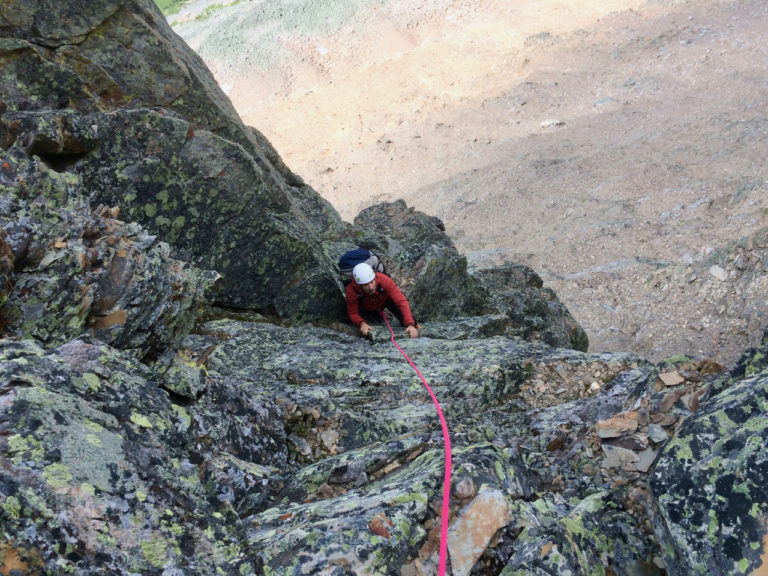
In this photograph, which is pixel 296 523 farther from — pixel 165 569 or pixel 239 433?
pixel 239 433

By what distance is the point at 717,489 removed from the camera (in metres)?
3.94

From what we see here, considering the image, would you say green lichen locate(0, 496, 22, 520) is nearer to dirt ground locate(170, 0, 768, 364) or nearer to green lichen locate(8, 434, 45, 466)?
green lichen locate(8, 434, 45, 466)

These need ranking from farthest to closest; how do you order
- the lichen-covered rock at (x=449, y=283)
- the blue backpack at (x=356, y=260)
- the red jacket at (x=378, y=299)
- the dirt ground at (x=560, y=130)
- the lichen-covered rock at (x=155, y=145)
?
the dirt ground at (x=560, y=130), the lichen-covered rock at (x=449, y=283), the blue backpack at (x=356, y=260), the red jacket at (x=378, y=299), the lichen-covered rock at (x=155, y=145)

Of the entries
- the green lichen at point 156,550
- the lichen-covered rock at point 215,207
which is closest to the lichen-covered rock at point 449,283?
the lichen-covered rock at point 215,207

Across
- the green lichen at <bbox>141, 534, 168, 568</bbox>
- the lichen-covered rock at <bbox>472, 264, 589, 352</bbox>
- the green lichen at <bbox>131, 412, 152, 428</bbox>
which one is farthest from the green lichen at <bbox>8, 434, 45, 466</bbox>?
the lichen-covered rock at <bbox>472, 264, 589, 352</bbox>

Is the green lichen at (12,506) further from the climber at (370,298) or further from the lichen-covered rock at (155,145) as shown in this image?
the climber at (370,298)

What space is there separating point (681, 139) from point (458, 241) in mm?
10931

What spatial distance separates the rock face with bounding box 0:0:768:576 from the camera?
3.87 metres

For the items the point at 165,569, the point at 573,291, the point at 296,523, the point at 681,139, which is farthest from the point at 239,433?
the point at 681,139

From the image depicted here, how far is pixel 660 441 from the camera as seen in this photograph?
5375 millimetres

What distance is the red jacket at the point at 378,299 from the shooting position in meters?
10.4

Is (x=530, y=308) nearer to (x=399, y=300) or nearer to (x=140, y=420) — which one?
(x=399, y=300)

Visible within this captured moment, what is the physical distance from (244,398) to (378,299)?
4845mm

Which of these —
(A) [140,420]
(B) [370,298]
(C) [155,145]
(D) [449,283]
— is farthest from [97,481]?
(D) [449,283]
